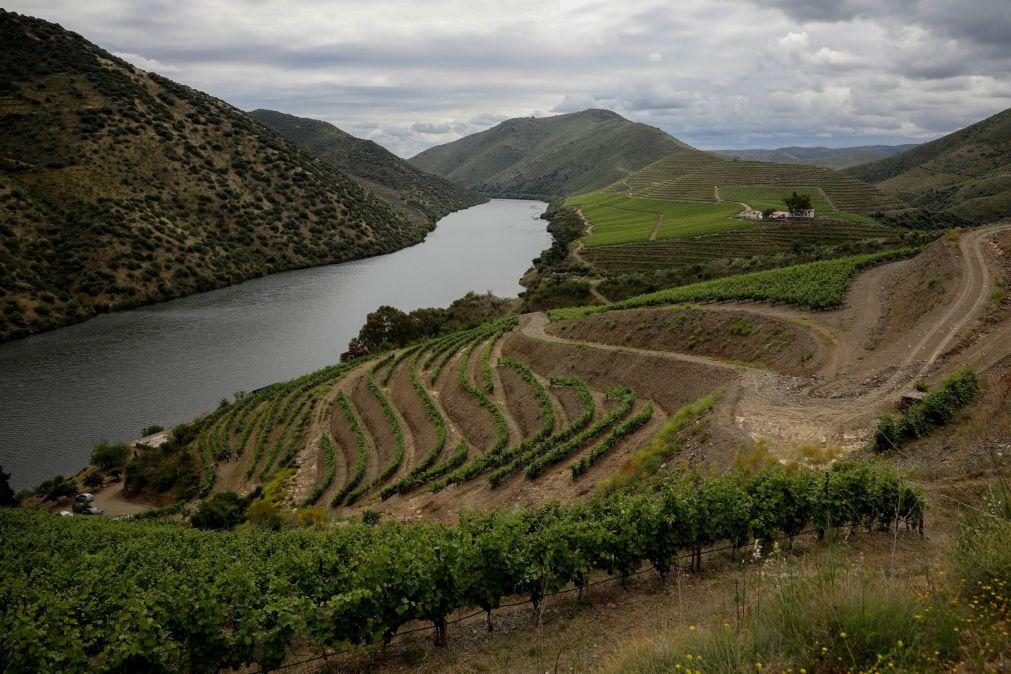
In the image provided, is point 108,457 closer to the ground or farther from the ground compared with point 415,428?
closer to the ground

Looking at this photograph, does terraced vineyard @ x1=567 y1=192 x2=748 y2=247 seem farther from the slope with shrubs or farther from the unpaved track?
the slope with shrubs

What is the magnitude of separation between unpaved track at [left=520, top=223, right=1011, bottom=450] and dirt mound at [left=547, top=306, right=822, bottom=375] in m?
0.92

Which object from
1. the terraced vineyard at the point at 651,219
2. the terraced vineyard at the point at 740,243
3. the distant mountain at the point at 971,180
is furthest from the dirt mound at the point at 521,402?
the distant mountain at the point at 971,180

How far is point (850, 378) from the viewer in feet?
76.0

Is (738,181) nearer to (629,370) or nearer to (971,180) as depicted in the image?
(971,180)

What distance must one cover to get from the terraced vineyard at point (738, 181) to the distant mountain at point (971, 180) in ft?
120

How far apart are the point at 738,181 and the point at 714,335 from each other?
105305 millimetres

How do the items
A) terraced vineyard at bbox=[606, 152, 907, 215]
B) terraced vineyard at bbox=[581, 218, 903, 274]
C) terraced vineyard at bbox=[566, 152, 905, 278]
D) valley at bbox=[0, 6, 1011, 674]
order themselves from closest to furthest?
1. valley at bbox=[0, 6, 1011, 674]
2. terraced vineyard at bbox=[566, 152, 905, 278]
3. terraced vineyard at bbox=[581, 218, 903, 274]
4. terraced vineyard at bbox=[606, 152, 907, 215]

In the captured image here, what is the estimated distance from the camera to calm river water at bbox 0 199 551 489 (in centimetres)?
4512

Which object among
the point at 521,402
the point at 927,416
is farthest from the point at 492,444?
the point at 927,416

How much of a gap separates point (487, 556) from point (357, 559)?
2.95 meters

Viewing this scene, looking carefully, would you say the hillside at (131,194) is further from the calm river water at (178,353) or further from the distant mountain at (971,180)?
the distant mountain at (971,180)

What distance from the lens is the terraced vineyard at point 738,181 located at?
9888cm

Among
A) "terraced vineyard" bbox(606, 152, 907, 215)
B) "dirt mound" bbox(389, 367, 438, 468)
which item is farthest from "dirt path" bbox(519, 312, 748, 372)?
"terraced vineyard" bbox(606, 152, 907, 215)
